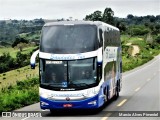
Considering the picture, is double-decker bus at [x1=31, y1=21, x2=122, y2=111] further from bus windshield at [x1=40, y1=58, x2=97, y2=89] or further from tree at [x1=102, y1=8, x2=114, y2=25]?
tree at [x1=102, y1=8, x2=114, y2=25]

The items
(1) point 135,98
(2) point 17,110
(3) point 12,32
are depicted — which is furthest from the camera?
(3) point 12,32

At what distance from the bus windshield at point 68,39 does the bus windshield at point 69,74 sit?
17.0 inches

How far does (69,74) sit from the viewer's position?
1698 cm

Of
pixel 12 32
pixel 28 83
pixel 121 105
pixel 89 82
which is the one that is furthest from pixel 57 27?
pixel 12 32

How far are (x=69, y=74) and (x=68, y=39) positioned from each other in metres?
1.28

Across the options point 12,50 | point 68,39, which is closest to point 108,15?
point 12,50

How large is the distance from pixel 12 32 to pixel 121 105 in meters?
69.9

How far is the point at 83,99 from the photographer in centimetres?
1694

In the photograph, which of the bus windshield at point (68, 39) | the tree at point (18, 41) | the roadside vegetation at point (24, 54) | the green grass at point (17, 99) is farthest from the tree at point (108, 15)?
the bus windshield at point (68, 39)

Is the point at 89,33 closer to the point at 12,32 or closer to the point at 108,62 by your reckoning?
the point at 108,62

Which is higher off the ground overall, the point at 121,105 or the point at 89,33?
the point at 89,33

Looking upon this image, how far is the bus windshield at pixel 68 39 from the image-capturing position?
56.0ft

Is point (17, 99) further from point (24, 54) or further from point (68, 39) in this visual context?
point (24, 54)

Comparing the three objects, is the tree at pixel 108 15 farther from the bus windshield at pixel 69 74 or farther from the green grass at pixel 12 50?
the bus windshield at pixel 69 74
